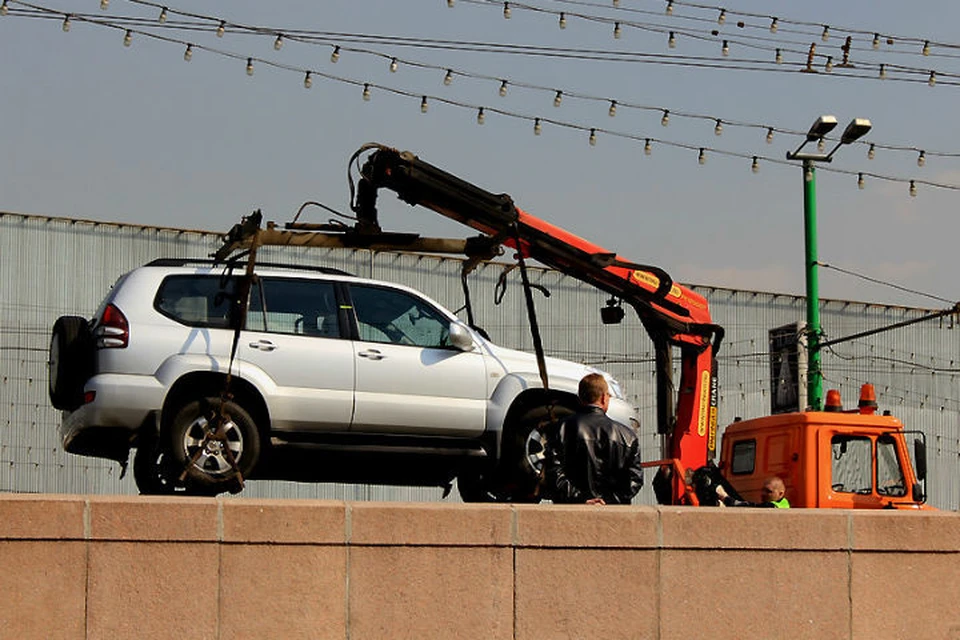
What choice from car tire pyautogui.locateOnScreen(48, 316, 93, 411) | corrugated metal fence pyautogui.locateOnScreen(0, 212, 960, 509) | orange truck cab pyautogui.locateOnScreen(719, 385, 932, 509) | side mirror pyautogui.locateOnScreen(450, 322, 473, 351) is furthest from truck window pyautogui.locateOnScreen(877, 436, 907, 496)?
corrugated metal fence pyautogui.locateOnScreen(0, 212, 960, 509)

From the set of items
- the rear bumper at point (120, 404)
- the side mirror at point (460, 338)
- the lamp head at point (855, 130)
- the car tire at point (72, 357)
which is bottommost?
the rear bumper at point (120, 404)

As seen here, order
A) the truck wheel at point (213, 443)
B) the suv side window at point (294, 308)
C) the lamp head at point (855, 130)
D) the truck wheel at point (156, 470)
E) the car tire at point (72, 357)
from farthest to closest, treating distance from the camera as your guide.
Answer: the lamp head at point (855, 130) < the suv side window at point (294, 308) < the car tire at point (72, 357) < the truck wheel at point (156, 470) < the truck wheel at point (213, 443)

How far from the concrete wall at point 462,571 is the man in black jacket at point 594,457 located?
87 cm

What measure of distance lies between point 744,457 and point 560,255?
11.7ft

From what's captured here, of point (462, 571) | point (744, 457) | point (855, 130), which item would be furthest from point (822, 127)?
point (462, 571)

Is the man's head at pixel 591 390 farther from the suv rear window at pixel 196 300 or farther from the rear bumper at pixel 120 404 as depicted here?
the rear bumper at pixel 120 404

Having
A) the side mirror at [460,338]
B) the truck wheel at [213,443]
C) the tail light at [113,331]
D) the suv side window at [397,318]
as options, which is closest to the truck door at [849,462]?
the side mirror at [460,338]

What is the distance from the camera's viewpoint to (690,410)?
15617 millimetres

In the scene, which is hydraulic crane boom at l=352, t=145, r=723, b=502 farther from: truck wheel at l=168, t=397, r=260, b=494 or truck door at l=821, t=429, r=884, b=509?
truck wheel at l=168, t=397, r=260, b=494

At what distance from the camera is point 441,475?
12.5 metres

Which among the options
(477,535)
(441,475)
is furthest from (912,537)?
(441,475)

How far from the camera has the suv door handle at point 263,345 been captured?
11.8 m

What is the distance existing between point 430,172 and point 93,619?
5.96m

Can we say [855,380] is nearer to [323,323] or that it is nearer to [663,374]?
[663,374]
